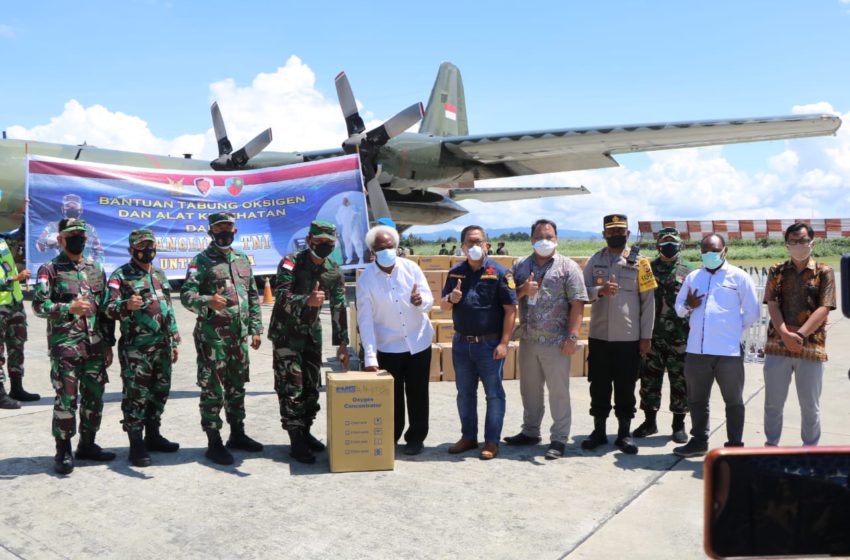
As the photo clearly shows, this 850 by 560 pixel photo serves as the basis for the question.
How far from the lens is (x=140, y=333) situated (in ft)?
15.1

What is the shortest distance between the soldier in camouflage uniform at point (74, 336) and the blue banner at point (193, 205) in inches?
108

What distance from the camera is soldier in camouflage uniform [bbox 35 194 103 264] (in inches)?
266

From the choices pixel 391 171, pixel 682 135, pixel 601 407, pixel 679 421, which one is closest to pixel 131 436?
pixel 601 407

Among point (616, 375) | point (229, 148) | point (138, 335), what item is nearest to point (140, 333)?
point (138, 335)

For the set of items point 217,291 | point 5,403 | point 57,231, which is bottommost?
point 5,403

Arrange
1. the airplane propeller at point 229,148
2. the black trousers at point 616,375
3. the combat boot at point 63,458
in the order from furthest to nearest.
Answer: the airplane propeller at point 229,148 < the black trousers at point 616,375 < the combat boot at point 63,458

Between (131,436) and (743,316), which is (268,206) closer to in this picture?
(131,436)

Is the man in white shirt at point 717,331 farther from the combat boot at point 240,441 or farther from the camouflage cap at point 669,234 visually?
the combat boot at point 240,441

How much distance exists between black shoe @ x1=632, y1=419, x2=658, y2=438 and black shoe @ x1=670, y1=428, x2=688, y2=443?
8.0 inches

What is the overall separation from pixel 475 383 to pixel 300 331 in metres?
1.45

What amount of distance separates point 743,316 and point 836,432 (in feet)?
5.86

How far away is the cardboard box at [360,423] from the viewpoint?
14.7ft

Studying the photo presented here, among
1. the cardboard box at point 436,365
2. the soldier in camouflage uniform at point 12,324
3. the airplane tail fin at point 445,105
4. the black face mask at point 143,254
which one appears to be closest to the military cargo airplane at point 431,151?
the airplane tail fin at point 445,105

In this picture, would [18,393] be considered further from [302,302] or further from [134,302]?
[302,302]
